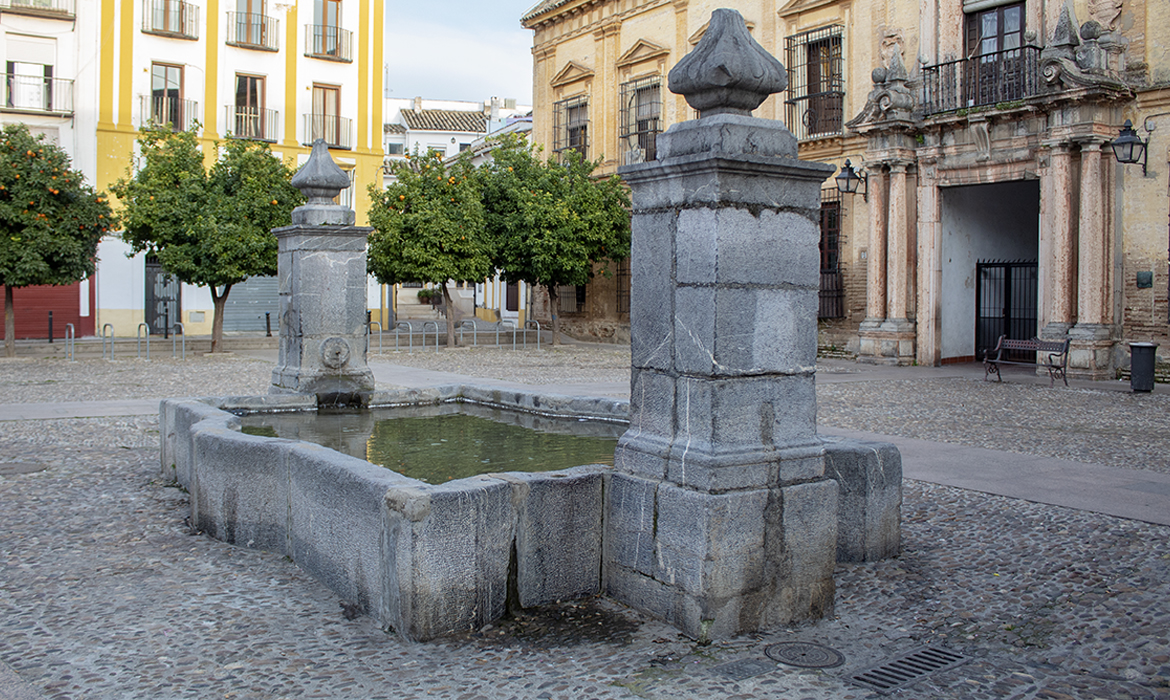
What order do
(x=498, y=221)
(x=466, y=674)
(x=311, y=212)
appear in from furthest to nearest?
1. (x=498, y=221)
2. (x=311, y=212)
3. (x=466, y=674)

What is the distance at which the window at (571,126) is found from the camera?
96.2 feet

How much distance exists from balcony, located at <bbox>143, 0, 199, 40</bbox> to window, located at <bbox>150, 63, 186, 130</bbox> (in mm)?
1055

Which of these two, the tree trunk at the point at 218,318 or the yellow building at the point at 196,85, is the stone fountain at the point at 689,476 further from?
the yellow building at the point at 196,85

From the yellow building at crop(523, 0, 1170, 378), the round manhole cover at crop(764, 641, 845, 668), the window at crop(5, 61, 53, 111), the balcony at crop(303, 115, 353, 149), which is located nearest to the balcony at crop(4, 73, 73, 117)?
the window at crop(5, 61, 53, 111)

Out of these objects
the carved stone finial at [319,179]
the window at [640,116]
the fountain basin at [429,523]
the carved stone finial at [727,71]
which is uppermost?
the window at [640,116]

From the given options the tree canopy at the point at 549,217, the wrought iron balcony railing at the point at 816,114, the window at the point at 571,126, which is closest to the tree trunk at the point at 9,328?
the tree canopy at the point at 549,217

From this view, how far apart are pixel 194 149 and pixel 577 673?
70.3 feet

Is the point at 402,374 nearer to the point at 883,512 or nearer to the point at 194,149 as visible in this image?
the point at 194,149

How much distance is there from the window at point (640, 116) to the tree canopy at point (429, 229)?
4.98 m

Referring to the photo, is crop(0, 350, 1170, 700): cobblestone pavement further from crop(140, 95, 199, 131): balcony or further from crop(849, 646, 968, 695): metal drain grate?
crop(140, 95, 199, 131): balcony

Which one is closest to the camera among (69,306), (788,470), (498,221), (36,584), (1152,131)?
(788,470)

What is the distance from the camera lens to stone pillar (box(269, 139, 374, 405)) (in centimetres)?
887

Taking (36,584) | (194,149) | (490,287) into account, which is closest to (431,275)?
(194,149)

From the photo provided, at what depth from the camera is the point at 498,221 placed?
81.4 ft
